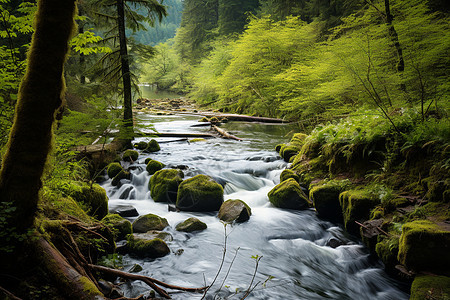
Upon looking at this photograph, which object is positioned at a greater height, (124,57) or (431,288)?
(124,57)

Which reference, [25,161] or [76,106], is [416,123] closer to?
[25,161]

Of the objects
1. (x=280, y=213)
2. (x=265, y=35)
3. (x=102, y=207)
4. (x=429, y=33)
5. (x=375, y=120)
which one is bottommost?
(x=280, y=213)

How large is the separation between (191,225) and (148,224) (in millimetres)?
832

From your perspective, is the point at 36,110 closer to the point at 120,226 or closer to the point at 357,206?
the point at 120,226

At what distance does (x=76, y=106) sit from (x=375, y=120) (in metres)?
14.3

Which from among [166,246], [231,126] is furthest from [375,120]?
[231,126]

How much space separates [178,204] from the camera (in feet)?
19.9

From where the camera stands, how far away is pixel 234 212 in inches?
223

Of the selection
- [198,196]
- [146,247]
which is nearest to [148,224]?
[146,247]

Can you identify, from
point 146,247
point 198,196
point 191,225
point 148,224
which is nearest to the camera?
point 146,247

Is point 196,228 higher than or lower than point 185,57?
lower

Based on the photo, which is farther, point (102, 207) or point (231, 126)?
point (231, 126)

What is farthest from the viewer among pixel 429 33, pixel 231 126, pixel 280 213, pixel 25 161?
pixel 231 126

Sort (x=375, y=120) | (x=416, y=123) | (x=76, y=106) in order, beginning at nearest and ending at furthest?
(x=416, y=123) < (x=375, y=120) < (x=76, y=106)
